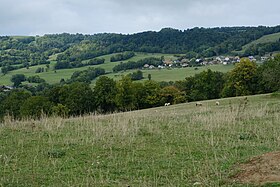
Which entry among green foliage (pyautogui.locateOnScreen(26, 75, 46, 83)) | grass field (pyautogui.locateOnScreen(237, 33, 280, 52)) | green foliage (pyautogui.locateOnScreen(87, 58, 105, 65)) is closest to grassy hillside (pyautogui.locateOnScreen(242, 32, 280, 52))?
grass field (pyautogui.locateOnScreen(237, 33, 280, 52))

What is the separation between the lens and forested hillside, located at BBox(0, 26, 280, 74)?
136 m

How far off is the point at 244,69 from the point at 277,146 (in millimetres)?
56342

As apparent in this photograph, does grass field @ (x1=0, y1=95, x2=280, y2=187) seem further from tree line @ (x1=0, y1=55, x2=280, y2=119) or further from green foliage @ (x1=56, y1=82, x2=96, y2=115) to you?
green foliage @ (x1=56, y1=82, x2=96, y2=115)

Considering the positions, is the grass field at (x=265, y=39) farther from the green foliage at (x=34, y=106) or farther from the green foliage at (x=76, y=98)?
the green foliage at (x=34, y=106)

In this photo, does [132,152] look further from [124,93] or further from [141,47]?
[141,47]

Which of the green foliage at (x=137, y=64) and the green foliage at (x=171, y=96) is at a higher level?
the green foliage at (x=137, y=64)

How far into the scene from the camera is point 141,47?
158375 mm

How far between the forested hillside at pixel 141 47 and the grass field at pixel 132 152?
→ 373 ft

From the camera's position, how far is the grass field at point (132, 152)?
Result: 24.1ft

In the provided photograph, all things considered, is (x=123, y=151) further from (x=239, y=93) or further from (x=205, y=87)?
(x=205, y=87)

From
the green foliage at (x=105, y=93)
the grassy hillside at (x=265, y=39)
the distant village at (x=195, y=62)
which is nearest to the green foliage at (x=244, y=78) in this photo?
the green foliage at (x=105, y=93)

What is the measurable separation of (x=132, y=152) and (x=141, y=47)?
493 ft

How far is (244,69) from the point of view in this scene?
6391 centimetres

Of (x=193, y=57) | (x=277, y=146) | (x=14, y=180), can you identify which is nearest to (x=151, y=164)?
(x=14, y=180)
